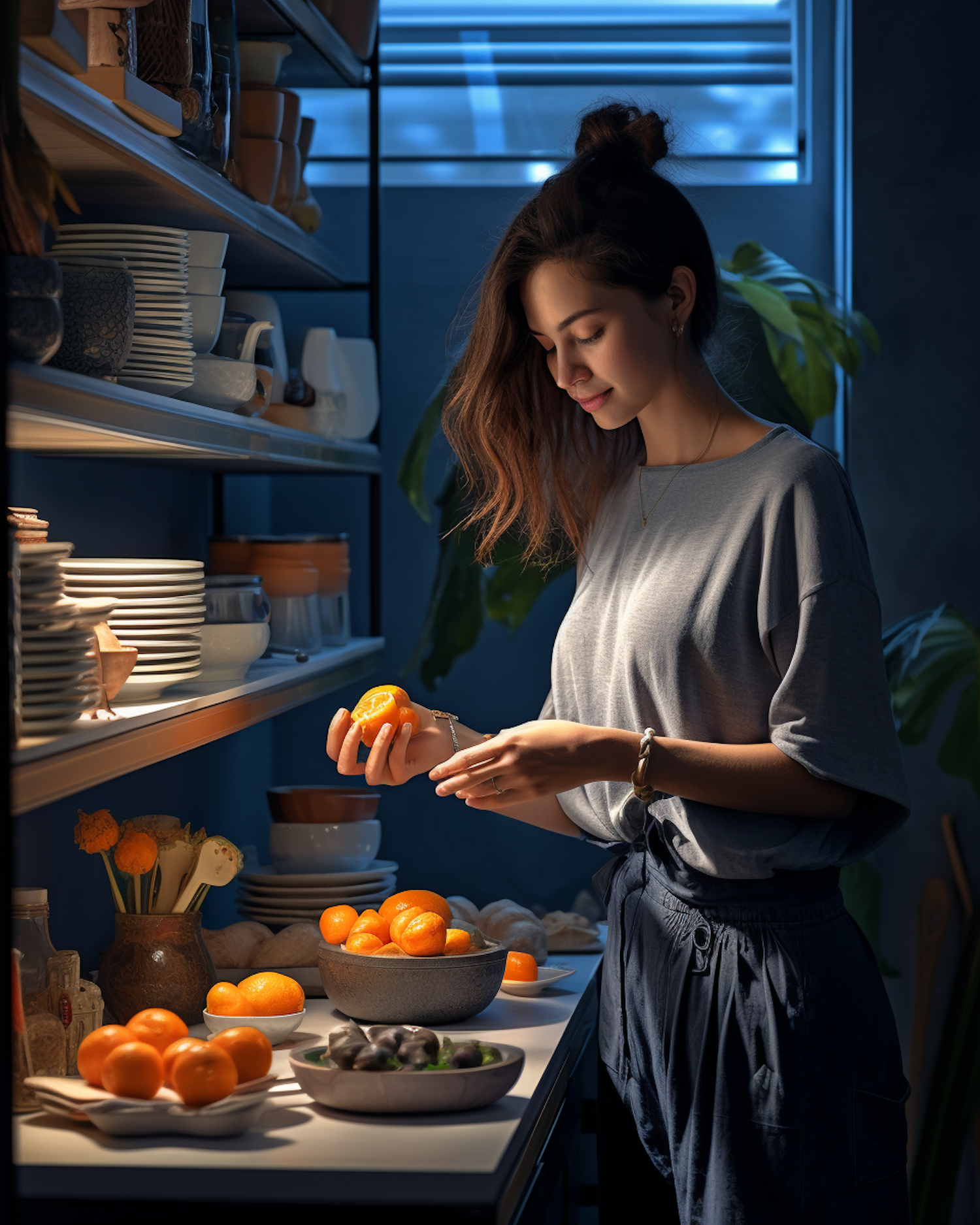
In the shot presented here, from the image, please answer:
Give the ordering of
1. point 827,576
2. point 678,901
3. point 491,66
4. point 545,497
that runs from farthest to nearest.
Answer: point 491,66
point 545,497
point 678,901
point 827,576

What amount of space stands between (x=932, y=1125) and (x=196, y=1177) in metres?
1.87

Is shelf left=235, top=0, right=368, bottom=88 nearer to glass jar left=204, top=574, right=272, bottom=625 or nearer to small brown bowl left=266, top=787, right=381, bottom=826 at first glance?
glass jar left=204, top=574, right=272, bottom=625

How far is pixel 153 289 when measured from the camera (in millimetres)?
1418

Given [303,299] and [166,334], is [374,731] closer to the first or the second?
[166,334]

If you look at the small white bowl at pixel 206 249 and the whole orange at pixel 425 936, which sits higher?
the small white bowl at pixel 206 249

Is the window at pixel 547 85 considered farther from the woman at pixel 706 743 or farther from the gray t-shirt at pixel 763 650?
the gray t-shirt at pixel 763 650

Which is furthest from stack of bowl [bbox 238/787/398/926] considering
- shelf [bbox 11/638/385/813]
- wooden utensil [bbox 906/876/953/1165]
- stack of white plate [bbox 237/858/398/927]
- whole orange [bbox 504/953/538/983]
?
wooden utensil [bbox 906/876/953/1165]

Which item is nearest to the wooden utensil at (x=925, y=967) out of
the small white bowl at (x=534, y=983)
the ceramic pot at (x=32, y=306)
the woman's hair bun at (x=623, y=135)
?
the small white bowl at (x=534, y=983)

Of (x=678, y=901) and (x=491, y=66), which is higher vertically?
(x=491, y=66)

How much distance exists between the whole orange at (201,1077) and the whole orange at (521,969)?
70cm

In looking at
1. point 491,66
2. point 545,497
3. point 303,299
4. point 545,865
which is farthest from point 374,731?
point 491,66

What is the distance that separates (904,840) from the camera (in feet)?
8.87

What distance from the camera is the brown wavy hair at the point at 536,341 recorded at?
151cm

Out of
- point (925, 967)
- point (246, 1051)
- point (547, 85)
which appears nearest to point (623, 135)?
point (246, 1051)
